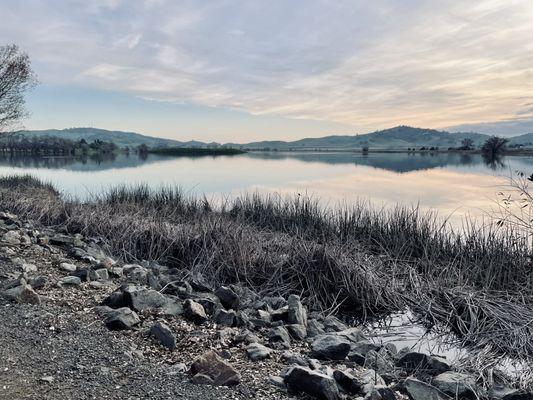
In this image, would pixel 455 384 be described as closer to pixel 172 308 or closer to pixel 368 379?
pixel 368 379

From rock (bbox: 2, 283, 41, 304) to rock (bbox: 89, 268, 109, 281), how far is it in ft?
4.23

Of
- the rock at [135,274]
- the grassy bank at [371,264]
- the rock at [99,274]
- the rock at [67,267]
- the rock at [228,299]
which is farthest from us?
the grassy bank at [371,264]

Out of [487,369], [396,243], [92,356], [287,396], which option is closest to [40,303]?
[92,356]

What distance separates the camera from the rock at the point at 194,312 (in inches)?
207

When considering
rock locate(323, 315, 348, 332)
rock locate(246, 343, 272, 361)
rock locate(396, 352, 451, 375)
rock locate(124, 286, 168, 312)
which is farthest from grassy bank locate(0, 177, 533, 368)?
rock locate(246, 343, 272, 361)

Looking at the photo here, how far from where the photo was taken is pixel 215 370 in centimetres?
369

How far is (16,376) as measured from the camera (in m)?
3.40

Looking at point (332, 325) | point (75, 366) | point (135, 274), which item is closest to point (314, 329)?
point (332, 325)

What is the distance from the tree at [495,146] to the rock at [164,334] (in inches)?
3508

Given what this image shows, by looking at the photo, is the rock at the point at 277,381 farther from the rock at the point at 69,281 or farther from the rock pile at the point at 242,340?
the rock at the point at 69,281

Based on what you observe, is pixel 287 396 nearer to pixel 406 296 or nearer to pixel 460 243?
pixel 406 296

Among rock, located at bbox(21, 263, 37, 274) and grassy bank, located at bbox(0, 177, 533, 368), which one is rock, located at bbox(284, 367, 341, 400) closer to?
grassy bank, located at bbox(0, 177, 533, 368)

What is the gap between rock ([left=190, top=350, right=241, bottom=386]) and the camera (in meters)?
3.60

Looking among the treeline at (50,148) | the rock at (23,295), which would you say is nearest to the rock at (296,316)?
the rock at (23,295)
